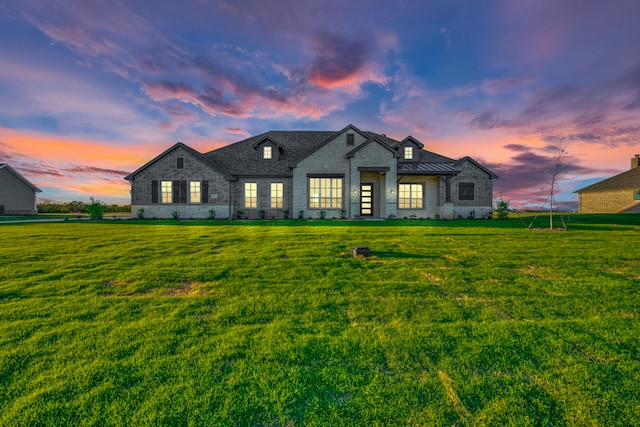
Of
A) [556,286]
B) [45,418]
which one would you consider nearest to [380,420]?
[45,418]

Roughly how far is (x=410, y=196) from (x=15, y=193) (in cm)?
4282

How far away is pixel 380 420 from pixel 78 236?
45.5 feet

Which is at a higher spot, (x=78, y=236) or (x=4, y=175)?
(x=4, y=175)

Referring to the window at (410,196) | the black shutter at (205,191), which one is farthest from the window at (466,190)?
the black shutter at (205,191)

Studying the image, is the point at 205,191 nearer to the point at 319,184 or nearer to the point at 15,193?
the point at 319,184

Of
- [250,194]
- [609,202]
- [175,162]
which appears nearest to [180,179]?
[175,162]

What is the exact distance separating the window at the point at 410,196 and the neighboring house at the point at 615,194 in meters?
29.0

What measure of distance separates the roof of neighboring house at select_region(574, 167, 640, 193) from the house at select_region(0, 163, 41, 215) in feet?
228

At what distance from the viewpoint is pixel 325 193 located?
21.2 metres

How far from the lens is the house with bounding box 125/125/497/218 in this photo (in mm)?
20781

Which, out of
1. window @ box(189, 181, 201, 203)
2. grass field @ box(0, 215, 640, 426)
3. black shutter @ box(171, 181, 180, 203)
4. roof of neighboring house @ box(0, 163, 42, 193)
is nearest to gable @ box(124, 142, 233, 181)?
black shutter @ box(171, 181, 180, 203)

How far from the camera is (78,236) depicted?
1144 centimetres

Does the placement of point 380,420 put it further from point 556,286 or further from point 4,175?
point 4,175

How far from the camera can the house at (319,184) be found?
2078cm
